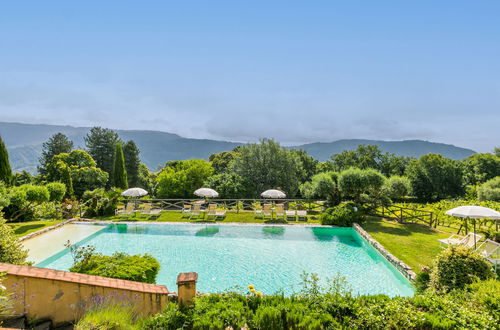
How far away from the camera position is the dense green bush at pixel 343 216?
13539 mm

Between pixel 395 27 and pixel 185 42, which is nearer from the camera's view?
pixel 395 27

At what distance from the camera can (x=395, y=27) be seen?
12.0 meters

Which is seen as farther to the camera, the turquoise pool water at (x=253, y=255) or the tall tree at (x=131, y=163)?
the tall tree at (x=131, y=163)

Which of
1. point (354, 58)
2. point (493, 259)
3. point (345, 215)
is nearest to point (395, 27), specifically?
point (354, 58)

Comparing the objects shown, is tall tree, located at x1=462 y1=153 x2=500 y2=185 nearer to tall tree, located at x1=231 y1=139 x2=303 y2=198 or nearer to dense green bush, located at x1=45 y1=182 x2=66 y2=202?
tall tree, located at x1=231 y1=139 x2=303 y2=198

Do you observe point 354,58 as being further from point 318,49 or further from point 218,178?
point 218,178

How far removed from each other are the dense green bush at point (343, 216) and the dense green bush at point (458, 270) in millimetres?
7756

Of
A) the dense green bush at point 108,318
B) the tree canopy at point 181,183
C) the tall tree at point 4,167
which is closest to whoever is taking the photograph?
the dense green bush at point 108,318

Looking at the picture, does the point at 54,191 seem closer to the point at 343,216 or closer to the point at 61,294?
the point at 61,294

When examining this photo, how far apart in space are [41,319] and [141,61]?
1447 cm

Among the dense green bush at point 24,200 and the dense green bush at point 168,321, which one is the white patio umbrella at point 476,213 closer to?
the dense green bush at point 168,321

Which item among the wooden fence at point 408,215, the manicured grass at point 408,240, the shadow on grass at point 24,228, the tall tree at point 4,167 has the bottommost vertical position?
the shadow on grass at point 24,228

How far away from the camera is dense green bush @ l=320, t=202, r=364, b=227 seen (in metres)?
13.5

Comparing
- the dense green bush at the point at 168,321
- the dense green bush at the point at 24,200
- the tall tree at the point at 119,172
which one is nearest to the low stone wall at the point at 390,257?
the dense green bush at the point at 168,321
